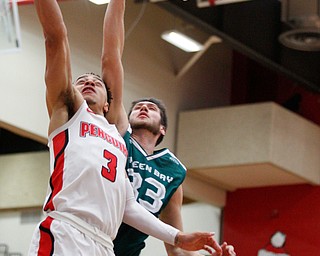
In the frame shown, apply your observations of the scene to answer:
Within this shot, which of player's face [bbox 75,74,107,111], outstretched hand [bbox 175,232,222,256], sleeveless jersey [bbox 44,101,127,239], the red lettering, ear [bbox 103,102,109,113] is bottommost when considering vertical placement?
outstretched hand [bbox 175,232,222,256]

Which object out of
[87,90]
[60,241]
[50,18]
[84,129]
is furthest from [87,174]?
[50,18]

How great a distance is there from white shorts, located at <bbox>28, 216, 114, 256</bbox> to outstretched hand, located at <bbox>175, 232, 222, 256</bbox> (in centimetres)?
60

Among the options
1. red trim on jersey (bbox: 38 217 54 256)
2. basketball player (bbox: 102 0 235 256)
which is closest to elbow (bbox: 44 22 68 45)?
basketball player (bbox: 102 0 235 256)

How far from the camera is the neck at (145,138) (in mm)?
6863

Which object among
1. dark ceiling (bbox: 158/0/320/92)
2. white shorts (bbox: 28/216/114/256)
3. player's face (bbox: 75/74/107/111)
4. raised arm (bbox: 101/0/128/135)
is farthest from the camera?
dark ceiling (bbox: 158/0/320/92)

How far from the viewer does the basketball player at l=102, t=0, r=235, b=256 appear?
6.50 m

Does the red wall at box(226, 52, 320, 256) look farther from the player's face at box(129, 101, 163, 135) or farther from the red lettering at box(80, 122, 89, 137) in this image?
the red lettering at box(80, 122, 89, 137)

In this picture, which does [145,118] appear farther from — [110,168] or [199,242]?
[199,242]

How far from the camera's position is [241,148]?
14.8 metres

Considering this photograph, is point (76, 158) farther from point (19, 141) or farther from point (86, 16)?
point (19, 141)

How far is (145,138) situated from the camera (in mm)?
6902

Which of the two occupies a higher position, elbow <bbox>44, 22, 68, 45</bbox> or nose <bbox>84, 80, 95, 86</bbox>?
elbow <bbox>44, 22, 68, 45</bbox>

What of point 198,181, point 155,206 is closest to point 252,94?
point 198,181

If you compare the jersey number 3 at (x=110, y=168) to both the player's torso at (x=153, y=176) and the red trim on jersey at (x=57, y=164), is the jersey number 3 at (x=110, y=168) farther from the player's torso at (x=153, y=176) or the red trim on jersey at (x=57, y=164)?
the player's torso at (x=153, y=176)
